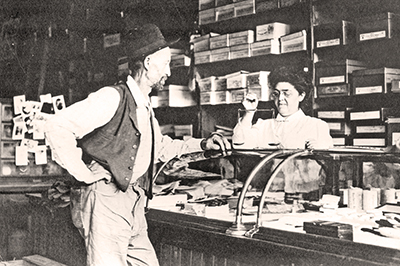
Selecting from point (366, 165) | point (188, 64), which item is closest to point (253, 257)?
point (366, 165)

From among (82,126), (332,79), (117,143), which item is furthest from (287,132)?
(82,126)

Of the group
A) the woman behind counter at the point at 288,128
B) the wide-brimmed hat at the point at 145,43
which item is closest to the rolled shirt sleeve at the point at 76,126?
the wide-brimmed hat at the point at 145,43

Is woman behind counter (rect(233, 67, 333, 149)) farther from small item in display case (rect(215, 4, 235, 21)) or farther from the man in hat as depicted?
the man in hat

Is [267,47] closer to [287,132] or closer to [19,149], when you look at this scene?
[287,132]

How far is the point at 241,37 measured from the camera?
14.1 feet

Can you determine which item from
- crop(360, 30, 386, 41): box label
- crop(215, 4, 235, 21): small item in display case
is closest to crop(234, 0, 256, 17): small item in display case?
crop(215, 4, 235, 21): small item in display case

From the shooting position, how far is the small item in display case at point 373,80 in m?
3.31

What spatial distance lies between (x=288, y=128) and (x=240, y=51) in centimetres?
85

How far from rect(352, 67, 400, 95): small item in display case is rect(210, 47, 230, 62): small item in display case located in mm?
1269

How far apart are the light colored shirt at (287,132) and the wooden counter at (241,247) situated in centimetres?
128

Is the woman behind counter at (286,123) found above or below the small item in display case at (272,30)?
below

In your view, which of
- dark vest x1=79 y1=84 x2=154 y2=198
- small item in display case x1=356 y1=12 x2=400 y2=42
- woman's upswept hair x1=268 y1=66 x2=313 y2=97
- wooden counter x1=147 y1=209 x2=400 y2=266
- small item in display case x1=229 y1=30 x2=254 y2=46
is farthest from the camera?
small item in display case x1=229 y1=30 x2=254 y2=46

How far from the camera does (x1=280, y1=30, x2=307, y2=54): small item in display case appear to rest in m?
3.85

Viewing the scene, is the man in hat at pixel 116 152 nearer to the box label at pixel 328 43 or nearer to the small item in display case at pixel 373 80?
the small item in display case at pixel 373 80
